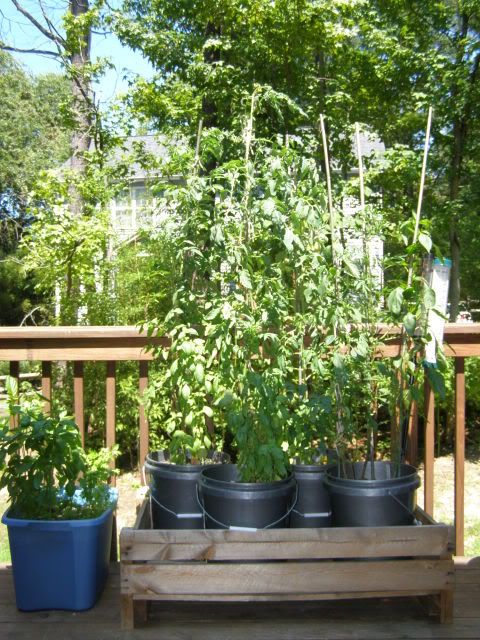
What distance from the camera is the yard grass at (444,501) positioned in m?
4.26

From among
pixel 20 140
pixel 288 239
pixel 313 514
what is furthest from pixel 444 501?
pixel 20 140

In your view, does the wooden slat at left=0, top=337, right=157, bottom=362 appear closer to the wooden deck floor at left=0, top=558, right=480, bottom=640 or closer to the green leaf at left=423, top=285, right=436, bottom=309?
the wooden deck floor at left=0, top=558, right=480, bottom=640

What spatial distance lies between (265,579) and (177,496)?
449mm

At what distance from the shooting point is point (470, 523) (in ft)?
14.9

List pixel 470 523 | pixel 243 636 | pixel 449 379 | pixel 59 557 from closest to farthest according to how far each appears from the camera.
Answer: pixel 243 636, pixel 59 557, pixel 470 523, pixel 449 379

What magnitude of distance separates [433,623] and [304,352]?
90cm

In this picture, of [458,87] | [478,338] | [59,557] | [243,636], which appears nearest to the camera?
[243,636]

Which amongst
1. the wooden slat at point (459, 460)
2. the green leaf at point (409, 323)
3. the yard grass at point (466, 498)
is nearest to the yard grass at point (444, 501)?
the yard grass at point (466, 498)

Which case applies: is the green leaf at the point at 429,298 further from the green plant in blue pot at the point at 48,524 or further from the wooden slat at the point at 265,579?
the green plant in blue pot at the point at 48,524

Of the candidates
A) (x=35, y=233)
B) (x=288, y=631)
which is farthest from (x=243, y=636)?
(x=35, y=233)

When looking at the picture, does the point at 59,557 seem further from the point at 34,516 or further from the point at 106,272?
the point at 106,272

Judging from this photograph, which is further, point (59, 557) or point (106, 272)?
point (106, 272)

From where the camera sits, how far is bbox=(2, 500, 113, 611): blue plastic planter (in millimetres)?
1938

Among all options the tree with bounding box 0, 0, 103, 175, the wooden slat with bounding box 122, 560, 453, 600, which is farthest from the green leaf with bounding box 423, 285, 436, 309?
the tree with bounding box 0, 0, 103, 175
